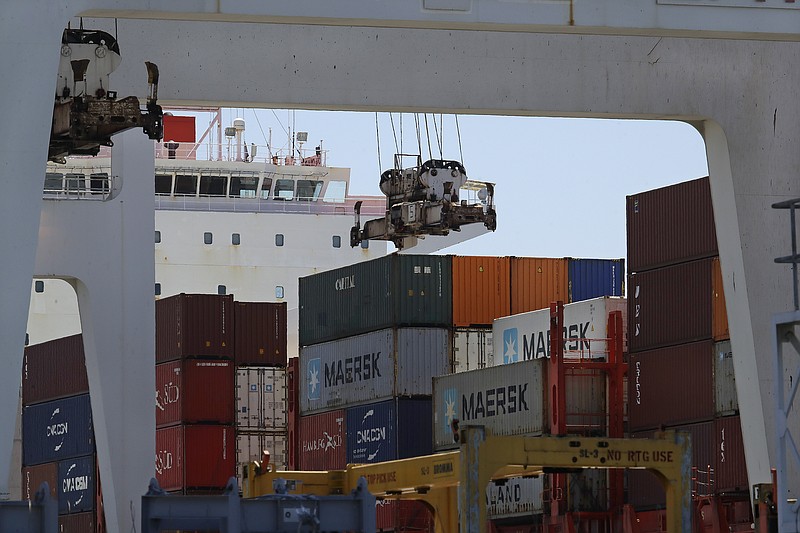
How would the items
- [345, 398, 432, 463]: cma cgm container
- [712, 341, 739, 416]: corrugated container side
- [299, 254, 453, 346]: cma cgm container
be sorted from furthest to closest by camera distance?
[299, 254, 453, 346]: cma cgm container
[345, 398, 432, 463]: cma cgm container
[712, 341, 739, 416]: corrugated container side

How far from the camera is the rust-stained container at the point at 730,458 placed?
79.8 ft

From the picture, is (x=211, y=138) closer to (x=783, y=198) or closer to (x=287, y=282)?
(x=287, y=282)

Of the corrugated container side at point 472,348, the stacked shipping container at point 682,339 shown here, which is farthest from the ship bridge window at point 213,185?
the stacked shipping container at point 682,339

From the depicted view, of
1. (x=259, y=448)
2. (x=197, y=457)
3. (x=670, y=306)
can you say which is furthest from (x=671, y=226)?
(x=259, y=448)

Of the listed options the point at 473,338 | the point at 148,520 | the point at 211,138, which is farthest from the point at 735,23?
the point at 211,138

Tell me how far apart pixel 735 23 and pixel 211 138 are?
32.2 meters

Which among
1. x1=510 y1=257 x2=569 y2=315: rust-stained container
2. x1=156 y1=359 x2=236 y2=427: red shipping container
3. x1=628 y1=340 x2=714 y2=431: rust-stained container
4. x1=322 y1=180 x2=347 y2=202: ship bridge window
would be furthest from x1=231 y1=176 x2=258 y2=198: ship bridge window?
x1=628 y1=340 x2=714 y2=431: rust-stained container

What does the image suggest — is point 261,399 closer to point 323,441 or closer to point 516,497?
point 323,441

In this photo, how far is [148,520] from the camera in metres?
15.0

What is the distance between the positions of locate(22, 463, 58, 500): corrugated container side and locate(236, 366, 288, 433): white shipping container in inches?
198

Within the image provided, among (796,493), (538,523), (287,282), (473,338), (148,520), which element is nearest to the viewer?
(148,520)

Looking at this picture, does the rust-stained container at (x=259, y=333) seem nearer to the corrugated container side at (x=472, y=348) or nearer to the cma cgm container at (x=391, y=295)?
the cma cgm container at (x=391, y=295)

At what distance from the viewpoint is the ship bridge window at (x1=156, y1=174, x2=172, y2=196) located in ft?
152

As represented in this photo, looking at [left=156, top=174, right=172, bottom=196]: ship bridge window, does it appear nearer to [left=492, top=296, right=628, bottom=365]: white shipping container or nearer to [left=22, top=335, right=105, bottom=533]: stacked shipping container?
[left=22, top=335, right=105, bottom=533]: stacked shipping container
